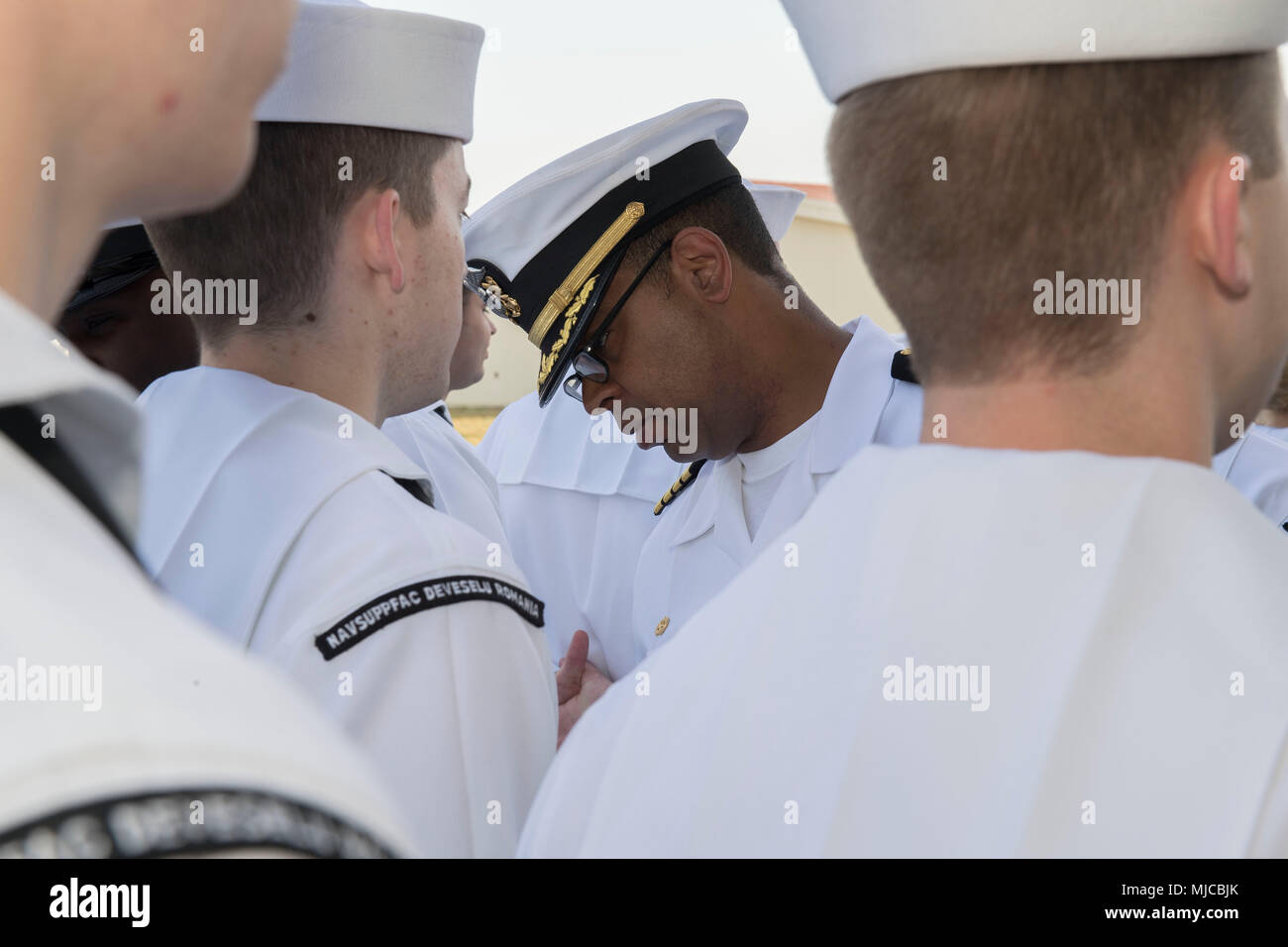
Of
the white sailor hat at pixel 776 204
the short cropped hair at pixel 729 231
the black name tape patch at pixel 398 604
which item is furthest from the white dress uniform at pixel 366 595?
the white sailor hat at pixel 776 204

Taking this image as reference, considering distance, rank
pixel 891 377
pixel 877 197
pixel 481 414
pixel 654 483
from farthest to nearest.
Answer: pixel 481 414, pixel 654 483, pixel 891 377, pixel 877 197

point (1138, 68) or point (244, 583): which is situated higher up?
point (1138, 68)

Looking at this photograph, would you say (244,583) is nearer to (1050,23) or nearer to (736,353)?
(1050,23)

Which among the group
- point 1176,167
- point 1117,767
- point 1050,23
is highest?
point 1050,23

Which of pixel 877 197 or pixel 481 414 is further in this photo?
pixel 481 414

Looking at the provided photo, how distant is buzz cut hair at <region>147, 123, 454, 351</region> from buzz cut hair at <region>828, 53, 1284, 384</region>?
1.13m

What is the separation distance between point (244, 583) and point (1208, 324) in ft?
4.38

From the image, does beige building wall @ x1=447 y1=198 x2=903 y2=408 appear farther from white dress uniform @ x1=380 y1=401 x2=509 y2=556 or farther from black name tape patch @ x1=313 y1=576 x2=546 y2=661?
black name tape patch @ x1=313 y1=576 x2=546 y2=661

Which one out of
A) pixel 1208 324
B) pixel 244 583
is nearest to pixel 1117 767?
pixel 1208 324

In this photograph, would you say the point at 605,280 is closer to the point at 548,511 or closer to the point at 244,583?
the point at 548,511

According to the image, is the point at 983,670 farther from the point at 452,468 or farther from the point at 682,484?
the point at 452,468

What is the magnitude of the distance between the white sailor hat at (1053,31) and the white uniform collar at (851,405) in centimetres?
170
